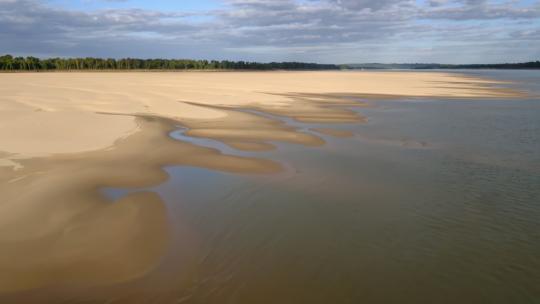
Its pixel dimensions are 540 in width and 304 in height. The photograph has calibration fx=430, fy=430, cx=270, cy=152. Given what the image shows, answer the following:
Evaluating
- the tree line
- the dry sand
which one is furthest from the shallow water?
the tree line

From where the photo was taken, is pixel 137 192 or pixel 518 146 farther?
pixel 518 146

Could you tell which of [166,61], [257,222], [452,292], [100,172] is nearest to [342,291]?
[452,292]

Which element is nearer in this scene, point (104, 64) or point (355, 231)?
point (355, 231)

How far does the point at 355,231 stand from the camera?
6.69 meters

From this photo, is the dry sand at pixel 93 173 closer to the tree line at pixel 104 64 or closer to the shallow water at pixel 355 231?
the shallow water at pixel 355 231

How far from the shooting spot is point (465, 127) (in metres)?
17.3

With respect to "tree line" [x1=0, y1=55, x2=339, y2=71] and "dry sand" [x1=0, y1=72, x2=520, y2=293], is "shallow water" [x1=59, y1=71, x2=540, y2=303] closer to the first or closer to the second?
"dry sand" [x1=0, y1=72, x2=520, y2=293]

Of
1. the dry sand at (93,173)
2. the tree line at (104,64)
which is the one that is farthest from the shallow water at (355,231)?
the tree line at (104,64)

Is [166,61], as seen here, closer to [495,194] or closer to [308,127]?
[308,127]

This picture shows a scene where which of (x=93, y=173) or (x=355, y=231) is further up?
(x=93, y=173)

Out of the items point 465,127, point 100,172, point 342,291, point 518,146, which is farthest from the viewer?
point 465,127

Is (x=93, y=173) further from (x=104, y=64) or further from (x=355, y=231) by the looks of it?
(x=104, y=64)

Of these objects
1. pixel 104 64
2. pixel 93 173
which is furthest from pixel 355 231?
pixel 104 64

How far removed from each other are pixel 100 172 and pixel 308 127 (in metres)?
9.55
